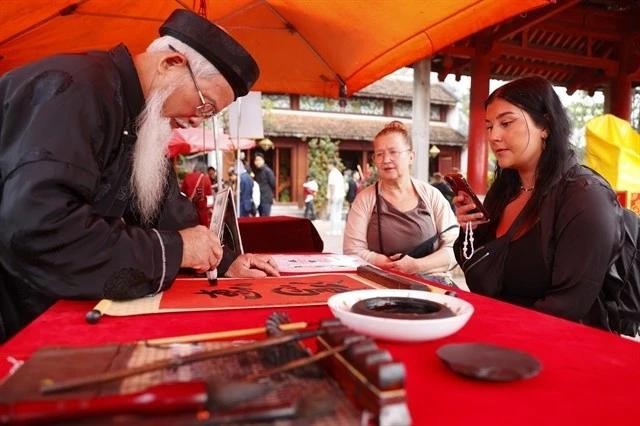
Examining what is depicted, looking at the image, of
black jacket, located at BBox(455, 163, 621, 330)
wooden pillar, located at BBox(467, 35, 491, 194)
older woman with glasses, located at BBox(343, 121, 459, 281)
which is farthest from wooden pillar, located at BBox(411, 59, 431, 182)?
black jacket, located at BBox(455, 163, 621, 330)

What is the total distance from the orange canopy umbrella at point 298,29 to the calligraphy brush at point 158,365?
220cm

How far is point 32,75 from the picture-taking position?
1.28 metres

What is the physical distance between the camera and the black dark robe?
1.12 metres

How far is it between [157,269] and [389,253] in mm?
1892

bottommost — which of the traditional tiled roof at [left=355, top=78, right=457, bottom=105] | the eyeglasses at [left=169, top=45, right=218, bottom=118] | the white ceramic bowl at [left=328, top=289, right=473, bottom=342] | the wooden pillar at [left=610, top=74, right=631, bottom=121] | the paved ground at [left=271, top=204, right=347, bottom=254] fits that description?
the paved ground at [left=271, top=204, right=347, bottom=254]

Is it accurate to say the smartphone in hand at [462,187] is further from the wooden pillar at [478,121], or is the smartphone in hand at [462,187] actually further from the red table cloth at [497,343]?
the wooden pillar at [478,121]

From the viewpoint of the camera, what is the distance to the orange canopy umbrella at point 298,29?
276 centimetres

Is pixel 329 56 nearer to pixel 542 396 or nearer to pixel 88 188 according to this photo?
pixel 88 188

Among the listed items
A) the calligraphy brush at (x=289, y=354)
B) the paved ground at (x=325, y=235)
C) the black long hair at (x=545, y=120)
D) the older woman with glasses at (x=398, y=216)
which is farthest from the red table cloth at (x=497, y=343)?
the paved ground at (x=325, y=235)

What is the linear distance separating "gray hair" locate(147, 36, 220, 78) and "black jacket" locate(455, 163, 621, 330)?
1.25m

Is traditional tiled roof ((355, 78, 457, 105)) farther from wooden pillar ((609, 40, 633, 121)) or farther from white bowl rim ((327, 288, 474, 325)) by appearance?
white bowl rim ((327, 288, 474, 325))

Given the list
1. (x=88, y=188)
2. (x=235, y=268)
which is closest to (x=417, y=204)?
(x=235, y=268)

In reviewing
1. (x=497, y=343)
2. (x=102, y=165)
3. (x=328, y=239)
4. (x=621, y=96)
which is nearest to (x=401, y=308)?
(x=497, y=343)

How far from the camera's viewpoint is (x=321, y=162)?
69.9 feet
